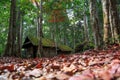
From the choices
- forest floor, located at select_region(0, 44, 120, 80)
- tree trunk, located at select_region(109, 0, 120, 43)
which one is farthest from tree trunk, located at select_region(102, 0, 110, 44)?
forest floor, located at select_region(0, 44, 120, 80)

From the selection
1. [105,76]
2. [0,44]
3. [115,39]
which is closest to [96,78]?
[105,76]

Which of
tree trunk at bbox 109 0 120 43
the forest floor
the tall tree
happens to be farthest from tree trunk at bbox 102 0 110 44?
the tall tree

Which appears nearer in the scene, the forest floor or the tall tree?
the forest floor

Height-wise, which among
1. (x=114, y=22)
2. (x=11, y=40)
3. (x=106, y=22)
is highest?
(x=106, y=22)

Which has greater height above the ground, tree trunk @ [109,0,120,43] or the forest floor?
tree trunk @ [109,0,120,43]

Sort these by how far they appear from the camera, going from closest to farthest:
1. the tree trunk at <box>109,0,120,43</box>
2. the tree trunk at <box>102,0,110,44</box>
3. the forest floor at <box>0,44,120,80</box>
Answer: the forest floor at <box>0,44,120,80</box>, the tree trunk at <box>109,0,120,43</box>, the tree trunk at <box>102,0,110,44</box>

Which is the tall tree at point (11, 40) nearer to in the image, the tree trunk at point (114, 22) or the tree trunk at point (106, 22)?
the tree trunk at point (106, 22)

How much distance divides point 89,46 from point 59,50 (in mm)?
9339

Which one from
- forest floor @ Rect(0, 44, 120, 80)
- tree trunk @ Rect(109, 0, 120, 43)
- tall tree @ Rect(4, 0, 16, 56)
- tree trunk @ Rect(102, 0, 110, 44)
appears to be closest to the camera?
forest floor @ Rect(0, 44, 120, 80)

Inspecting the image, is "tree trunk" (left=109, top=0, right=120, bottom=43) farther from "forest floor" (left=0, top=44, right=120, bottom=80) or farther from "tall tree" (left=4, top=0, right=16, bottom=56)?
"tall tree" (left=4, top=0, right=16, bottom=56)

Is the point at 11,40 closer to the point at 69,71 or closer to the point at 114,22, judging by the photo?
the point at 114,22

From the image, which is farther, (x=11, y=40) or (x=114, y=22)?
(x=11, y=40)

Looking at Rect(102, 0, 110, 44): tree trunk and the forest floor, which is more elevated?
Rect(102, 0, 110, 44): tree trunk

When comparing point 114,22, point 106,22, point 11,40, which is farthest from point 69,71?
point 11,40
